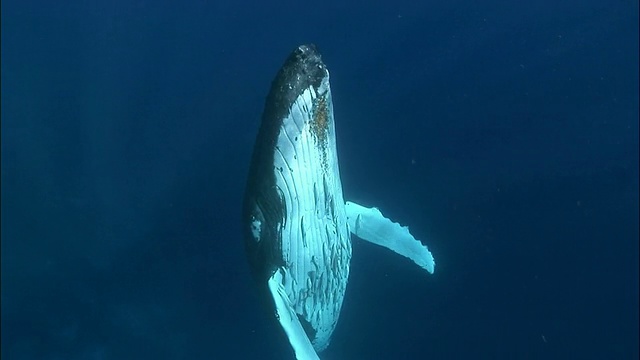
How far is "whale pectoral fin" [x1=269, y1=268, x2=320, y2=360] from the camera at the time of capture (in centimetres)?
500

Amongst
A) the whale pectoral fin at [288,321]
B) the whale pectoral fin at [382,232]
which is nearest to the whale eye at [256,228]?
the whale pectoral fin at [288,321]

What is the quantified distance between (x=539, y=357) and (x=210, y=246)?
16.9 ft

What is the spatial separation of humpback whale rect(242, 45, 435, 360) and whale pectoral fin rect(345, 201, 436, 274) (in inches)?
17.8

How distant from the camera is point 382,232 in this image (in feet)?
22.8

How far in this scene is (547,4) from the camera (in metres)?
15.1

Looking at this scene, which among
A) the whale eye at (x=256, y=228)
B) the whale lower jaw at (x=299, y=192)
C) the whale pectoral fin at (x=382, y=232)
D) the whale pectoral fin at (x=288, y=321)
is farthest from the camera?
the whale pectoral fin at (x=382, y=232)

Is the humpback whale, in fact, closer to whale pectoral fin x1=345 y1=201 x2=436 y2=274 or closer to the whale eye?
the whale eye

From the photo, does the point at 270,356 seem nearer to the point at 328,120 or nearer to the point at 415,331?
the point at 415,331

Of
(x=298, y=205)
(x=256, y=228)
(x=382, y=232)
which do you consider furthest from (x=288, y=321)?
(x=382, y=232)

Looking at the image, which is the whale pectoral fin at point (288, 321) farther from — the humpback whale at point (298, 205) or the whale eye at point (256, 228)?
the whale eye at point (256, 228)

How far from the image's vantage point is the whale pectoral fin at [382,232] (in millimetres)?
6594

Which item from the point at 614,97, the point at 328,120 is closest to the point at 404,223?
the point at 328,120

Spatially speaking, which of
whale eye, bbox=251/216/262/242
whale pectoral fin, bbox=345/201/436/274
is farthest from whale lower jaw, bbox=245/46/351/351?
whale pectoral fin, bbox=345/201/436/274

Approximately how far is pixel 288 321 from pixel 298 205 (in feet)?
3.32
